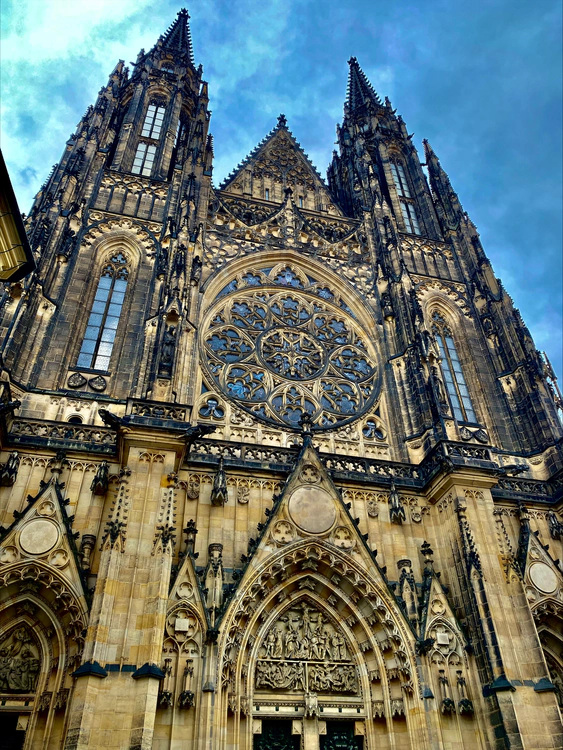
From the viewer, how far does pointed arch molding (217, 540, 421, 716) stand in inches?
401

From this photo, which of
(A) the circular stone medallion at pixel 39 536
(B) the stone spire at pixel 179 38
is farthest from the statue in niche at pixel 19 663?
(B) the stone spire at pixel 179 38

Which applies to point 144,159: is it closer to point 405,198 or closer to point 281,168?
point 281,168

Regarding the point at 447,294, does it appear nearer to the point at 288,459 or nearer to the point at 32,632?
the point at 288,459

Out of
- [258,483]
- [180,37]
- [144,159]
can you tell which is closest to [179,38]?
[180,37]

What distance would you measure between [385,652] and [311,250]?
1215 cm

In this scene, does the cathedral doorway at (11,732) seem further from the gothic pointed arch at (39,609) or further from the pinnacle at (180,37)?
the pinnacle at (180,37)

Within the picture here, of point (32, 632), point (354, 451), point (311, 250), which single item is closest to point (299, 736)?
point (32, 632)

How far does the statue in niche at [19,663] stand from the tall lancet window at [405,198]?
17.8 m

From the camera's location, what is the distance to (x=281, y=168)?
22031 mm

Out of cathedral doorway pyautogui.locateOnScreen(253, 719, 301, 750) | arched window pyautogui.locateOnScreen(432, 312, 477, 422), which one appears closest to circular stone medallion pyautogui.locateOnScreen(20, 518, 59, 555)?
cathedral doorway pyautogui.locateOnScreen(253, 719, 301, 750)

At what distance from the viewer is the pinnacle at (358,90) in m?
28.0

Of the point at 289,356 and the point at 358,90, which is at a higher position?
the point at 358,90

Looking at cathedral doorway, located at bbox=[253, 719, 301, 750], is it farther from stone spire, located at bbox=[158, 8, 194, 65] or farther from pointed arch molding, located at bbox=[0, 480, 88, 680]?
stone spire, located at bbox=[158, 8, 194, 65]

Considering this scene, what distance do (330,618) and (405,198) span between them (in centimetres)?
1694
